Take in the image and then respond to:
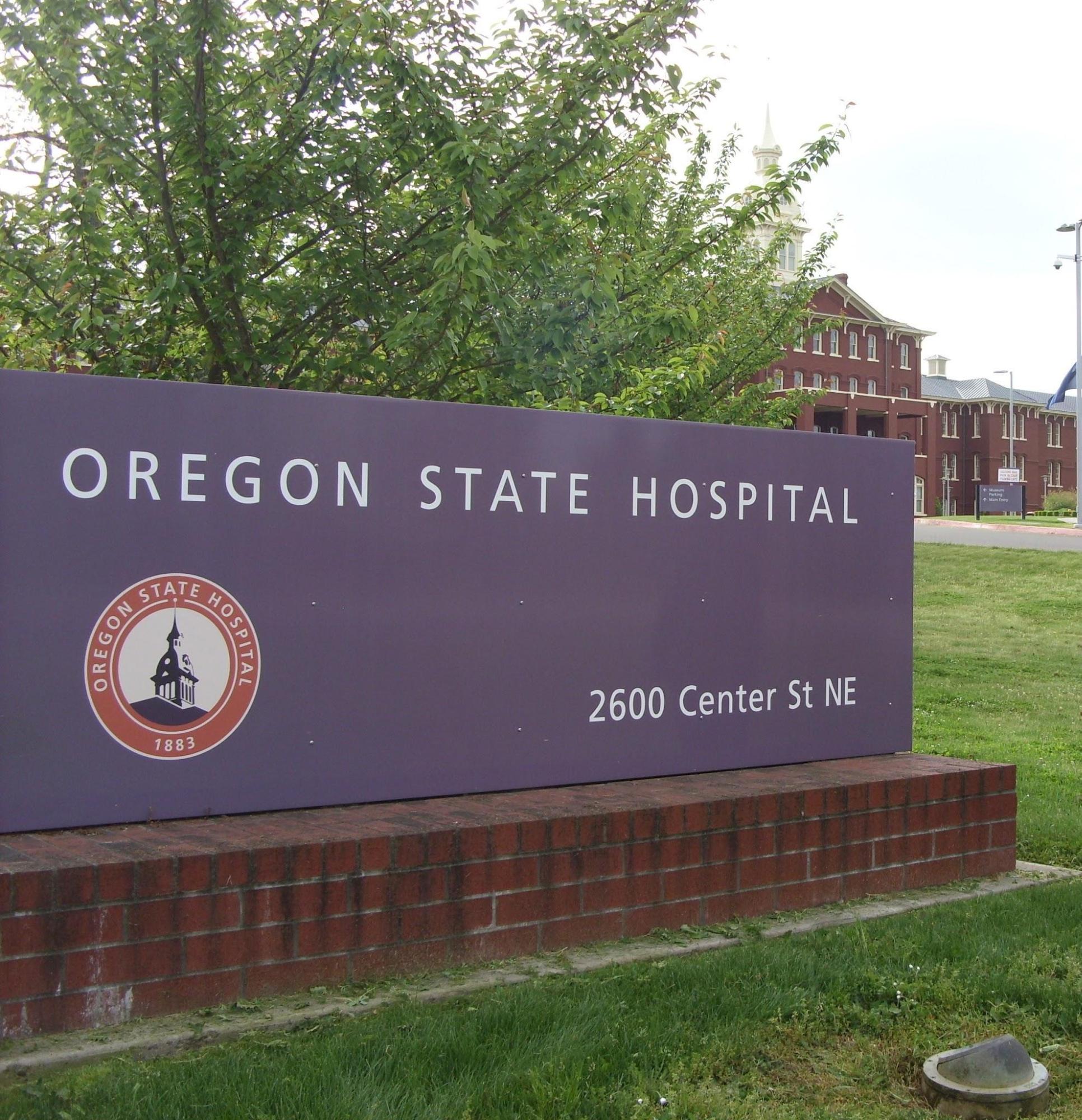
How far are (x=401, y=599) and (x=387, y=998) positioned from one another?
1.38 meters

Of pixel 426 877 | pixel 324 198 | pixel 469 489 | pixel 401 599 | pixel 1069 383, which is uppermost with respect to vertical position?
pixel 1069 383

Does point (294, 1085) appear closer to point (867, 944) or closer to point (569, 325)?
point (867, 944)

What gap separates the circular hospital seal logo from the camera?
4254 millimetres

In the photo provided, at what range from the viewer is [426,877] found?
4.38 meters

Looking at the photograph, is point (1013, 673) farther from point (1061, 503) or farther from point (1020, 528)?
point (1061, 503)

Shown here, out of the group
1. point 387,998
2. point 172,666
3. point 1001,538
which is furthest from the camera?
point 1001,538

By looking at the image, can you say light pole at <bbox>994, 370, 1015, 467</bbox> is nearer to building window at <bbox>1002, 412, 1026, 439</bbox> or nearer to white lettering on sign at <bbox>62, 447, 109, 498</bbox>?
building window at <bbox>1002, 412, 1026, 439</bbox>

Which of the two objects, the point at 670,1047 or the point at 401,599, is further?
the point at 401,599

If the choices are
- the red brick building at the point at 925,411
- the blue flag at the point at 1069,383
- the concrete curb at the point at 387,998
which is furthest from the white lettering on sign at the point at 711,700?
the red brick building at the point at 925,411

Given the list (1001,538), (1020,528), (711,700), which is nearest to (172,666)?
(711,700)

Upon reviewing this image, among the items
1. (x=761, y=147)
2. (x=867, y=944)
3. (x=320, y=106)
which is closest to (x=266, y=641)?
(x=867, y=944)

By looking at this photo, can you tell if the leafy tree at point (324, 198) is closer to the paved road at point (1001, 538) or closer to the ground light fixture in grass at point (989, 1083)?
the ground light fixture in grass at point (989, 1083)

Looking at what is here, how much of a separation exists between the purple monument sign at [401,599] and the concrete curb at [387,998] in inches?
28.1

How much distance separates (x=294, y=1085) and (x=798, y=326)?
1242 cm
